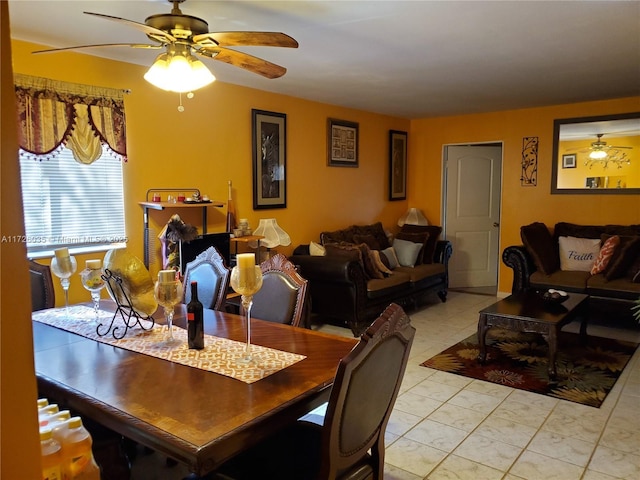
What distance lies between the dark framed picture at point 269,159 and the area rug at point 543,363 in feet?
7.22

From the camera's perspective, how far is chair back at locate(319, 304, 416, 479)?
4.37ft

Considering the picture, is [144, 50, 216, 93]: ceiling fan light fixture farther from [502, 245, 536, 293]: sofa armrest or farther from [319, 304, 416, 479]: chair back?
[502, 245, 536, 293]: sofa armrest

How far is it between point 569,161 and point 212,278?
4802mm

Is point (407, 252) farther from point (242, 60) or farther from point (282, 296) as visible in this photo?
point (242, 60)

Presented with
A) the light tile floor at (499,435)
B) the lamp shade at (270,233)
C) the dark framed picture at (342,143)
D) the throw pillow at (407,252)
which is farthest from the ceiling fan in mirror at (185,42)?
the throw pillow at (407,252)

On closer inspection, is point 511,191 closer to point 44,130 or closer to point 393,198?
point 393,198

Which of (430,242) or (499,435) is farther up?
(430,242)

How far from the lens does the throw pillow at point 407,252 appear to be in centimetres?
565

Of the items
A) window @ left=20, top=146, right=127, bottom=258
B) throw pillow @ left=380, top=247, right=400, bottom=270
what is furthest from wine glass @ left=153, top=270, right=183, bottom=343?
throw pillow @ left=380, top=247, right=400, bottom=270

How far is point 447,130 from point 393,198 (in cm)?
119

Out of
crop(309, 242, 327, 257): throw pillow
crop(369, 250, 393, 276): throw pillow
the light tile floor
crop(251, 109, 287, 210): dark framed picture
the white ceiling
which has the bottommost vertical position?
the light tile floor

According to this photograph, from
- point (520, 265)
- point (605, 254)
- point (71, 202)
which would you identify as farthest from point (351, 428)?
point (605, 254)

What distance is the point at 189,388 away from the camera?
1.53m

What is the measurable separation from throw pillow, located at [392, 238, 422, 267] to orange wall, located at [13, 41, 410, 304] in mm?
700
